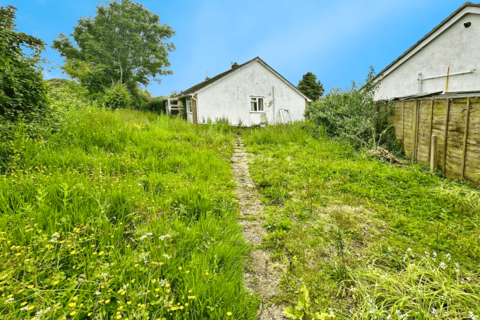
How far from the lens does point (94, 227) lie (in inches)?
93.2

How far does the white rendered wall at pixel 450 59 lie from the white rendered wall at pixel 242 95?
378 inches

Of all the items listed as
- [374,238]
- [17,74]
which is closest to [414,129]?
[374,238]

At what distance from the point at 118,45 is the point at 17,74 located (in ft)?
110

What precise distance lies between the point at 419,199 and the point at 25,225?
567cm

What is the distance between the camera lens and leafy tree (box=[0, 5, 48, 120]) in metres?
3.90

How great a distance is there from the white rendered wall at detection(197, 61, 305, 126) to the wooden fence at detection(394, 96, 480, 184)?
43.3ft

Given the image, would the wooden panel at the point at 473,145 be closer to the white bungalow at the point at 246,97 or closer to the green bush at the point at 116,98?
the white bungalow at the point at 246,97

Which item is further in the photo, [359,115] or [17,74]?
[359,115]

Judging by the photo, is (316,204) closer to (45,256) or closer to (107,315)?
(107,315)

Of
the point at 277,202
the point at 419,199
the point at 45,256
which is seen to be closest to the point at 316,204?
the point at 277,202

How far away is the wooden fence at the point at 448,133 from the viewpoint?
4684mm

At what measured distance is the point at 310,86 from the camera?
35.1 metres

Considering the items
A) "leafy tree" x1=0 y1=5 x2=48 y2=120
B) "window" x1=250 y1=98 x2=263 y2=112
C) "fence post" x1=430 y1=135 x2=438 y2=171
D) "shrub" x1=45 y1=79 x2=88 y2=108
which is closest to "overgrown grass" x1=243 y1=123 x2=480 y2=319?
"fence post" x1=430 y1=135 x2=438 y2=171

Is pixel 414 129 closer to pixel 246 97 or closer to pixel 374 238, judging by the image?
pixel 374 238
